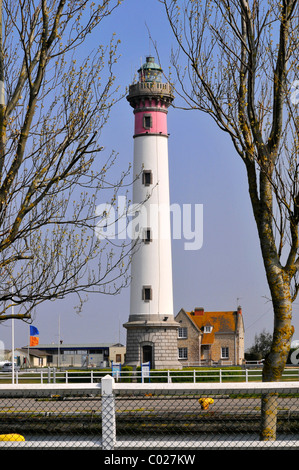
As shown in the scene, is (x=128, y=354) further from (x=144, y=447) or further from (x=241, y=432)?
(x=144, y=447)

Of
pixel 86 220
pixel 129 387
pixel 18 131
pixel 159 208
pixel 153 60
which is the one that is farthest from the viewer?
pixel 153 60

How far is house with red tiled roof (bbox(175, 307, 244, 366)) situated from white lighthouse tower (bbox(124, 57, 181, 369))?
72.6ft

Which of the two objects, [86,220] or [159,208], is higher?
[159,208]

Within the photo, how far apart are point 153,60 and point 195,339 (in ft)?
102

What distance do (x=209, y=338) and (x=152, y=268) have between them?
28.2m

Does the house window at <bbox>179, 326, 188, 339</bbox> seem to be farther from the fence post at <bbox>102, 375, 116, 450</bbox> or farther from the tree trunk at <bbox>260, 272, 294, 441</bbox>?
the fence post at <bbox>102, 375, 116, 450</bbox>

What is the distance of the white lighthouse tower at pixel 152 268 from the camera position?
163 feet

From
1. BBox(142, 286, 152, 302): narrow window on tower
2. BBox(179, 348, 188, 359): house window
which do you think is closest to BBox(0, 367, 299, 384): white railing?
BBox(142, 286, 152, 302): narrow window on tower

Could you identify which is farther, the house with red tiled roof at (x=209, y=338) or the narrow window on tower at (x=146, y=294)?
the house with red tiled roof at (x=209, y=338)

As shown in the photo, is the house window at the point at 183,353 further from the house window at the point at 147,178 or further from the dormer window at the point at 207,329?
the house window at the point at 147,178

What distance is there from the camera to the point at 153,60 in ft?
181

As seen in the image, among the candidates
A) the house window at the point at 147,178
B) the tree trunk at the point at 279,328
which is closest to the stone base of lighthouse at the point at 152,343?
the house window at the point at 147,178

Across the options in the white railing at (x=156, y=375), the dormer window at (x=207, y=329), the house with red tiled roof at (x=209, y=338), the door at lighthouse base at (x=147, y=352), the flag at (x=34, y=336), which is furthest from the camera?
the dormer window at (x=207, y=329)

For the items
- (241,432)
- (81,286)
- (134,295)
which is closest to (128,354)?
(134,295)
